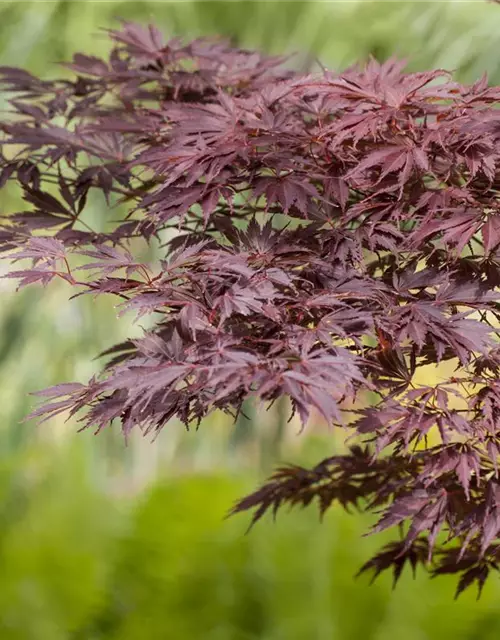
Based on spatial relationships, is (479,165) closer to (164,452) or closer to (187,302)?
(187,302)

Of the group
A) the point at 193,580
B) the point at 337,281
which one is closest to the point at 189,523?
the point at 193,580

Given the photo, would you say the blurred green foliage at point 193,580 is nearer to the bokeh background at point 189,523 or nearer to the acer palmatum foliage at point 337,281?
the bokeh background at point 189,523

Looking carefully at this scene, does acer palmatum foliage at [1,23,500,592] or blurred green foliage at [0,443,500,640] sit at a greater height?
acer palmatum foliage at [1,23,500,592]

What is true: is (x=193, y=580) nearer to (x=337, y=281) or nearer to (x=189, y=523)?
(x=189, y=523)

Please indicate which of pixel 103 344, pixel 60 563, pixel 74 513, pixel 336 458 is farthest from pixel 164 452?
pixel 336 458

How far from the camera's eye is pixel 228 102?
1.08m

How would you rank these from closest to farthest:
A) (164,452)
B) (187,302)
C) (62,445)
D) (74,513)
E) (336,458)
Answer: (187,302), (336,458), (74,513), (62,445), (164,452)

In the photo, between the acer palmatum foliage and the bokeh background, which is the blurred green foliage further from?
the acer palmatum foliage

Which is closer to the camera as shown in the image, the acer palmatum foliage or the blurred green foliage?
the acer palmatum foliage

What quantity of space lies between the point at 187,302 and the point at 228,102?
305mm

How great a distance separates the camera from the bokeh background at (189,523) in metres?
2.31

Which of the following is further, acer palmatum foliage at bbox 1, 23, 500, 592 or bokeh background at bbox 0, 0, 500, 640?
bokeh background at bbox 0, 0, 500, 640

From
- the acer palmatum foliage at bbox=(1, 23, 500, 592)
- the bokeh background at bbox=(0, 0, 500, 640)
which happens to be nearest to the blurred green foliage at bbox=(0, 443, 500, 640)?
the bokeh background at bbox=(0, 0, 500, 640)

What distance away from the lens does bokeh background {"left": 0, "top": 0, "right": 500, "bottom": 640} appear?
2311 mm
